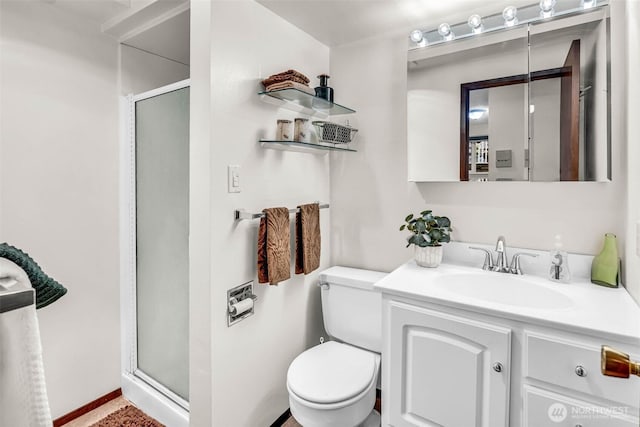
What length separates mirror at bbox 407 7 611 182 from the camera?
1.40 m

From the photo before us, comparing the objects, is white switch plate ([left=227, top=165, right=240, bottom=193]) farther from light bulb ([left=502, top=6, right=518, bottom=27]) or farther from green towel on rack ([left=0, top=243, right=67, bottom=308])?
light bulb ([left=502, top=6, right=518, bottom=27])

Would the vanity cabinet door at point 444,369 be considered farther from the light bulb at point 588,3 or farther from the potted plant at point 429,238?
the light bulb at point 588,3

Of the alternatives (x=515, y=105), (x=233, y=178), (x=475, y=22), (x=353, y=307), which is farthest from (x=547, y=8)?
(x=353, y=307)

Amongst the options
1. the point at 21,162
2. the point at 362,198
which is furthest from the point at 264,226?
the point at 21,162

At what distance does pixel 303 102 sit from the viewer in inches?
68.4

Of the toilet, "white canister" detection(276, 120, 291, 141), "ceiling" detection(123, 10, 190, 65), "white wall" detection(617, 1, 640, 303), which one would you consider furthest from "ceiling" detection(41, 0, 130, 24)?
"white wall" detection(617, 1, 640, 303)

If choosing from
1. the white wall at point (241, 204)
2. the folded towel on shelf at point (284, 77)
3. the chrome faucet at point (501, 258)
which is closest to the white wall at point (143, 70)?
the white wall at point (241, 204)

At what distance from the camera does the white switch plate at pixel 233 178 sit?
1427mm

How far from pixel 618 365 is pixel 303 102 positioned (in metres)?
1.56

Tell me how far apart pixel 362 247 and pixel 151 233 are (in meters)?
1.25

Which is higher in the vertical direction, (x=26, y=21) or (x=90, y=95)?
(x=26, y=21)

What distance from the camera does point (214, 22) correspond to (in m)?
1.33

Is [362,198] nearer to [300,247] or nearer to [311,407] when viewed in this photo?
[300,247]

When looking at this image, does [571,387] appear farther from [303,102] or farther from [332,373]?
[303,102]
